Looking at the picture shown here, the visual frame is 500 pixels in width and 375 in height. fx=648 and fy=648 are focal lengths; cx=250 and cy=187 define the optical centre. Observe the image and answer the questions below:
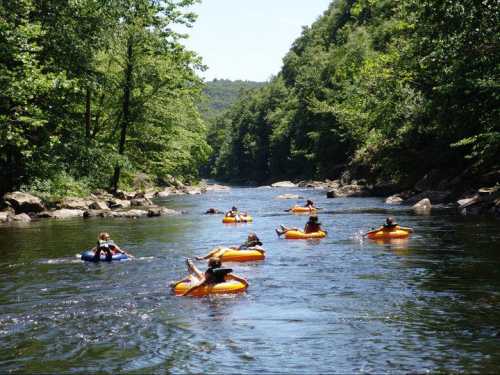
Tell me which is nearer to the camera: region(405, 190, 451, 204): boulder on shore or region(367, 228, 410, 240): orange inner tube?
region(367, 228, 410, 240): orange inner tube

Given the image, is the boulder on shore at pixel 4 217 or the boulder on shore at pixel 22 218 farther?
the boulder on shore at pixel 22 218

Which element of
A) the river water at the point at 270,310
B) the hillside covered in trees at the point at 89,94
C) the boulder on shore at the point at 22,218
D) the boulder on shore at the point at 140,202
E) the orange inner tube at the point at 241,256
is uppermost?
the hillside covered in trees at the point at 89,94

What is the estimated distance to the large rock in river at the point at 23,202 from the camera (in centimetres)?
3203

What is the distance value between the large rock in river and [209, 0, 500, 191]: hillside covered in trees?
64.2 feet

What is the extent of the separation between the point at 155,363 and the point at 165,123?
36338 mm

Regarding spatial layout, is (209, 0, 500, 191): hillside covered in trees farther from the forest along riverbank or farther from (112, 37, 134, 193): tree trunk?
(112, 37, 134, 193): tree trunk

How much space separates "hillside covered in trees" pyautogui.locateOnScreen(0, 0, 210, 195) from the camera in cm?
2495

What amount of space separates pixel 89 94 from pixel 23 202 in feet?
37.0

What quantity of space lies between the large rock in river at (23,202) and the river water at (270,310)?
9371 mm

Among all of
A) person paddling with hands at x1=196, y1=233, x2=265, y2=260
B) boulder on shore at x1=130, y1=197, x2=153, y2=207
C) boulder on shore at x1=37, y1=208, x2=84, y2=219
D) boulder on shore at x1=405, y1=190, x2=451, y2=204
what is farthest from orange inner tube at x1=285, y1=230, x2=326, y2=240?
boulder on shore at x1=130, y1=197, x2=153, y2=207

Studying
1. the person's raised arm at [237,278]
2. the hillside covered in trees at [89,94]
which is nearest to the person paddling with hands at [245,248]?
the person's raised arm at [237,278]

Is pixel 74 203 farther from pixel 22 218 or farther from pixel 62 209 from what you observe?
pixel 22 218

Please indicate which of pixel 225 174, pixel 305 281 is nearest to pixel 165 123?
pixel 305 281

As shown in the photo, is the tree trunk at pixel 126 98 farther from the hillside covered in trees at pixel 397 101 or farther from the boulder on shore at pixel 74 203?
the hillside covered in trees at pixel 397 101
